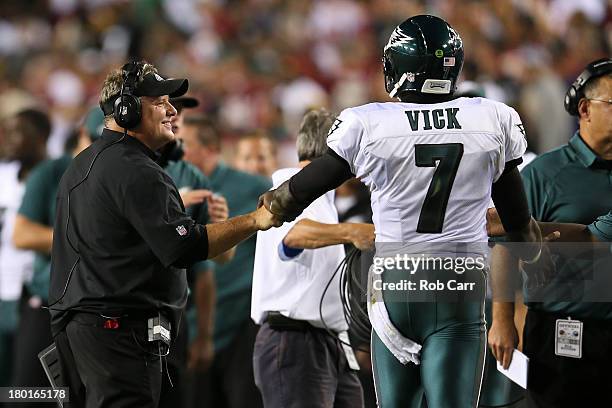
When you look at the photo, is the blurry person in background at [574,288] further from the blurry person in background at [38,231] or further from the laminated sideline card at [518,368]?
the blurry person in background at [38,231]

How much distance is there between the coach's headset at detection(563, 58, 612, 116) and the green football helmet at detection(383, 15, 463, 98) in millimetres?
1294

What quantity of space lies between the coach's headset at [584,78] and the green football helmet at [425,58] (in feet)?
4.25

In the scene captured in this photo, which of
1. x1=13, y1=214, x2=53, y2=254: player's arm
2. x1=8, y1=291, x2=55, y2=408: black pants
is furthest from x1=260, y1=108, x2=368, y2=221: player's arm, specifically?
x1=8, y1=291, x2=55, y2=408: black pants

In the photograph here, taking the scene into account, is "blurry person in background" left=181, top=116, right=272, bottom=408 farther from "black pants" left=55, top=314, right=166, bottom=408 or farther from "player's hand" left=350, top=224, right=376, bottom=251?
"black pants" left=55, top=314, right=166, bottom=408

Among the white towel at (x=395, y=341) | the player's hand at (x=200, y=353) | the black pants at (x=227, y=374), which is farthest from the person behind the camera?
the black pants at (x=227, y=374)

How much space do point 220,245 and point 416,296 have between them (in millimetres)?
874

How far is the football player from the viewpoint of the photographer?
3.98 metres

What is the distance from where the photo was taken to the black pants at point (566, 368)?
508 cm

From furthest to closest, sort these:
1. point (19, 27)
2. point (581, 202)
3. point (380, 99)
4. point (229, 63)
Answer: point (19, 27), point (229, 63), point (380, 99), point (581, 202)

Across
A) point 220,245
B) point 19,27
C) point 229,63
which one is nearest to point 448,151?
point 220,245

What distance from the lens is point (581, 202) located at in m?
5.09

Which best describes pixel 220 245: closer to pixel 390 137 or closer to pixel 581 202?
pixel 390 137

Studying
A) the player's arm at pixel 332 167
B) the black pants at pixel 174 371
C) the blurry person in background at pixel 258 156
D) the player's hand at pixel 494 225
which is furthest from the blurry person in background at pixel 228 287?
the player's arm at pixel 332 167

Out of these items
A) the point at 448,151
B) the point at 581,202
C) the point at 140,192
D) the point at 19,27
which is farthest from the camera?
the point at 19,27
